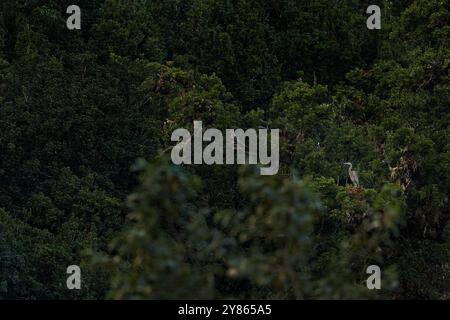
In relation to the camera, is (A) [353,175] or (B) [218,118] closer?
(A) [353,175]

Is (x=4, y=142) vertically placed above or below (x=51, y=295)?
above

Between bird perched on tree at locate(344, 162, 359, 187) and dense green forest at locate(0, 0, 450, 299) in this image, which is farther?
bird perched on tree at locate(344, 162, 359, 187)

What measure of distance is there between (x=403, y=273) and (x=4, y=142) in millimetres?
8632

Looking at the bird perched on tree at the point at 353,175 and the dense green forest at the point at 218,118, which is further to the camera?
the bird perched on tree at the point at 353,175

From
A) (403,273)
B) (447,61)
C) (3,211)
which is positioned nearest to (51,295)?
(3,211)

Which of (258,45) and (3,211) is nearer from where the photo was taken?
(3,211)

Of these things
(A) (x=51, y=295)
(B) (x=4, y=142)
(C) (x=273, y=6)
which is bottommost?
(A) (x=51, y=295)

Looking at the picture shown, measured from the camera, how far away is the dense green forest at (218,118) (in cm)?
2070

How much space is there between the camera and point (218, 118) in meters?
22.6

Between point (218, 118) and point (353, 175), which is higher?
point (218, 118)

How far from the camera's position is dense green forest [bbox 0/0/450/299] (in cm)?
2070

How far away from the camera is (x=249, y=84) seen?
91.6 ft
